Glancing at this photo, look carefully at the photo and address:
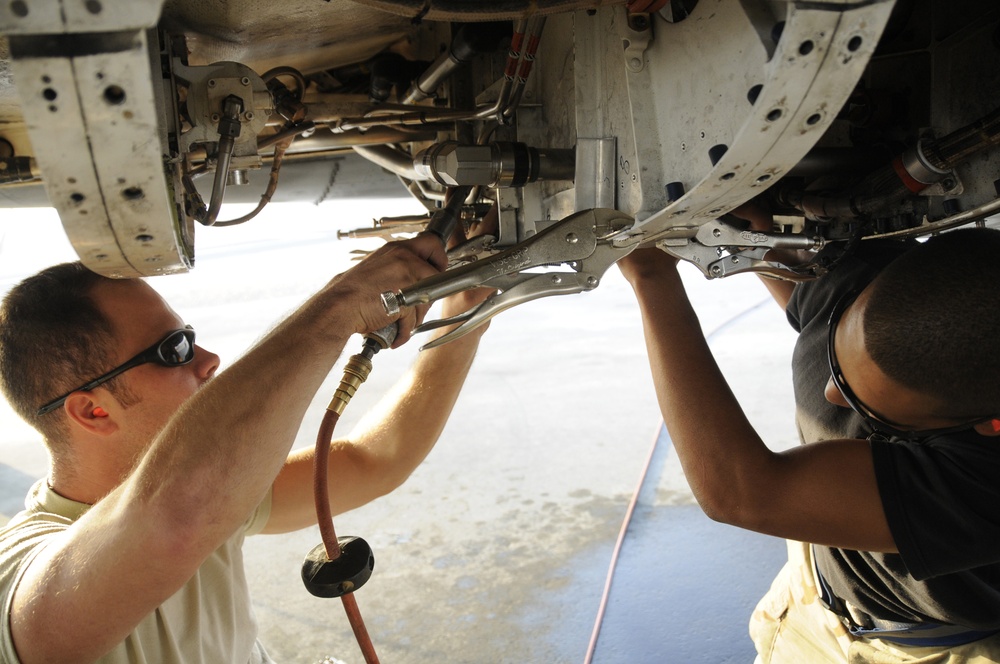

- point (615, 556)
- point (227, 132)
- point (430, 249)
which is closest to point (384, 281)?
point (430, 249)

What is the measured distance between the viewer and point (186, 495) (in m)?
0.70

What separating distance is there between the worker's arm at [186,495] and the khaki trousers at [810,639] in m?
0.94

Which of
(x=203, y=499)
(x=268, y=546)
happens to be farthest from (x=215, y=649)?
(x=268, y=546)

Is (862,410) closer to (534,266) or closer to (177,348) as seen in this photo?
(534,266)

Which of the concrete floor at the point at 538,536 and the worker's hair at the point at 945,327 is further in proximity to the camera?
the concrete floor at the point at 538,536

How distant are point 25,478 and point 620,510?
85.4 inches

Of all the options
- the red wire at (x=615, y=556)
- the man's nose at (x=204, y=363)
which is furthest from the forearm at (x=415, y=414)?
the red wire at (x=615, y=556)

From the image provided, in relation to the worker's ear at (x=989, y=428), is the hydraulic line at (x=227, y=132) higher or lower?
higher

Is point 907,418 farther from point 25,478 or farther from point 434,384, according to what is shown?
point 25,478

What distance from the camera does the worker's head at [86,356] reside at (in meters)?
0.96

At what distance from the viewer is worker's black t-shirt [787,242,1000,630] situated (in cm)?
93

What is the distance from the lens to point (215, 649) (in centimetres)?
101

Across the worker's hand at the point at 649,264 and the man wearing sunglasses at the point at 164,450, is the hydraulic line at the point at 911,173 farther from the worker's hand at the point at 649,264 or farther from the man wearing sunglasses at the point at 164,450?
the man wearing sunglasses at the point at 164,450

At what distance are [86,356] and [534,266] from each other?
1.86ft
